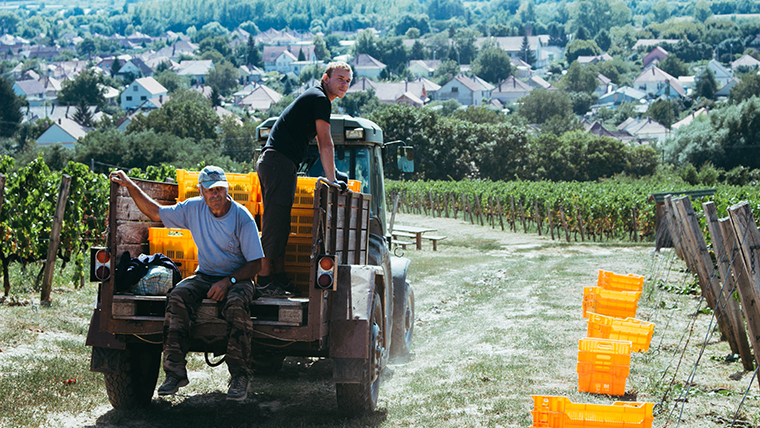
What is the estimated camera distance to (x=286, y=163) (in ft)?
20.0

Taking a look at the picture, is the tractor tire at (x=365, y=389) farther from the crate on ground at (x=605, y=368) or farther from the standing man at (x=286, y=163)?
the crate on ground at (x=605, y=368)

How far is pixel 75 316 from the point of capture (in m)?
10.6

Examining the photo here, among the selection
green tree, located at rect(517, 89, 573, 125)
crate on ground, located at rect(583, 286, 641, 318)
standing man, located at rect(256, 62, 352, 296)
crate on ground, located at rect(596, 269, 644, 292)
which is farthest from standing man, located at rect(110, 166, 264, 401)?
green tree, located at rect(517, 89, 573, 125)

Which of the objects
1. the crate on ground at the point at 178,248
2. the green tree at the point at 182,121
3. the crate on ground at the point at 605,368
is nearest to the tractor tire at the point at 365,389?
the crate on ground at the point at 178,248

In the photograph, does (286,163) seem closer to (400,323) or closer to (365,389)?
(365,389)

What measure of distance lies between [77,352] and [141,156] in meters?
55.6

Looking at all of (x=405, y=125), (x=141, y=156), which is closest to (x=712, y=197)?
(x=405, y=125)

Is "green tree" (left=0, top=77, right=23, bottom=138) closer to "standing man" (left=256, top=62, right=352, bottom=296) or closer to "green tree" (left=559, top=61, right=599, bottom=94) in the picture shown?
"standing man" (left=256, top=62, right=352, bottom=296)

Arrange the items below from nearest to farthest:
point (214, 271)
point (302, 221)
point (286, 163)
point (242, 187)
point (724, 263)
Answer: point (214, 271) → point (286, 163) → point (302, 221) → point (242, 187) → point (724, 263)

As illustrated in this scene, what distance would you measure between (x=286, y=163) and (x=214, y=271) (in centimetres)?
103

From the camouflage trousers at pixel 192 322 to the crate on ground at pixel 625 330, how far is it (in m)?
4.81

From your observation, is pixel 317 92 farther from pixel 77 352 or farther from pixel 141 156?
pixel 141 156

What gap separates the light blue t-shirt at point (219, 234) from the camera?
5.74 m

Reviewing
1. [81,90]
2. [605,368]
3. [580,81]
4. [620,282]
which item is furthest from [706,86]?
[605,368]
